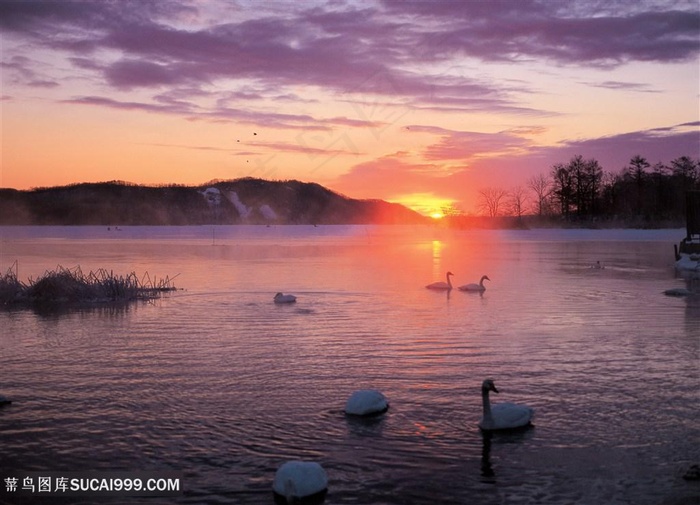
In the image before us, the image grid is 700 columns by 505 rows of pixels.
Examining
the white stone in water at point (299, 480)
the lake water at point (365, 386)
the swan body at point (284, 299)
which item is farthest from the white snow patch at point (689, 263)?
the white stone in water at point (299, 480)

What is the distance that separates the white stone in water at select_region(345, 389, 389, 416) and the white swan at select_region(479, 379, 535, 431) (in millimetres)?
1305

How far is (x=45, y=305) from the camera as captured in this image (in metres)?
20.0

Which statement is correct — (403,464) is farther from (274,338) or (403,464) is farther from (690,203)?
(690,203)

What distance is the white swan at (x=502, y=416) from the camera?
8541 mm

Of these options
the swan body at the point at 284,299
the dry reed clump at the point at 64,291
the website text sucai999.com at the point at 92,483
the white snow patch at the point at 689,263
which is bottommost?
the website text sucai999.com at the point at 92,483

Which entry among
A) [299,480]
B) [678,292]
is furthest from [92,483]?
[678,292]

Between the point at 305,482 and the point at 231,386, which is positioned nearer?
the point at 305,482

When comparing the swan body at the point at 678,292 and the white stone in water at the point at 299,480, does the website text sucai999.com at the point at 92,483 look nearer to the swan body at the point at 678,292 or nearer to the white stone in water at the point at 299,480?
the white stone in water at the point at 299,480

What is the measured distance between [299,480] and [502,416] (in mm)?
3012

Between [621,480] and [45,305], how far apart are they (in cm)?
1696

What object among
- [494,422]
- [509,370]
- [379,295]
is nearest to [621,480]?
[494,422]

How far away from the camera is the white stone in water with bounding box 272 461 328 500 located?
21.4 ft

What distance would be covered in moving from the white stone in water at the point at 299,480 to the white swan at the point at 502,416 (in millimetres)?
2573

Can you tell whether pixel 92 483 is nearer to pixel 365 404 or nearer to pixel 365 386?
pixel 365 404
